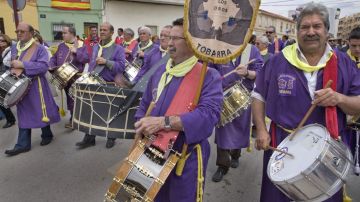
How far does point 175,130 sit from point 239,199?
77.3 inches

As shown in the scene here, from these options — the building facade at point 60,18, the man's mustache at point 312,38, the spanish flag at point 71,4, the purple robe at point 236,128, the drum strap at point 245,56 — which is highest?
the spanish flag at point 71,4

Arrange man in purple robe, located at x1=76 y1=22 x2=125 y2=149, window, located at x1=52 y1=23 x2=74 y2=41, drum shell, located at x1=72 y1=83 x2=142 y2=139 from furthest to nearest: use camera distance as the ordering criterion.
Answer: window, located at x1=52 y1=23 x2=74 y2=41
man in purple robe, located at x1=76 y1=22 x2=125 y2=149
drum shell, located at x1=72 y1=83 x2=142 y2=139

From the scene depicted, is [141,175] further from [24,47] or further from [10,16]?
[10,16]

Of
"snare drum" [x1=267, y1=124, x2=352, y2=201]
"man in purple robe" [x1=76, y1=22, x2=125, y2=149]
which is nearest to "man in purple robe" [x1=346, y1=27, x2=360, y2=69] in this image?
"snare drum" [x1=267, y1=124, x2=352, y2=201]

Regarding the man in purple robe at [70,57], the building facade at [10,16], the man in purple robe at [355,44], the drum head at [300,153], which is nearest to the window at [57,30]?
the building facade at [10,16]

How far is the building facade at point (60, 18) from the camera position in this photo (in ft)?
63.2

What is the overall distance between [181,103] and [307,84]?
2.88 feet

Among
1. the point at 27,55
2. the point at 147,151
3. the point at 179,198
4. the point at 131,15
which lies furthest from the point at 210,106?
the point at 131,15

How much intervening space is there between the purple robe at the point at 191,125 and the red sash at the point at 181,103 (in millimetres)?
49

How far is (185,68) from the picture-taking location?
2271mm

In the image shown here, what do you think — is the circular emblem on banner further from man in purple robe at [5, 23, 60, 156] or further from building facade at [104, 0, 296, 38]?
building facade at [104, 0, 296, 38]

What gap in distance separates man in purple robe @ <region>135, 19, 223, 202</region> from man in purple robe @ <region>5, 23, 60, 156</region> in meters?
3.02

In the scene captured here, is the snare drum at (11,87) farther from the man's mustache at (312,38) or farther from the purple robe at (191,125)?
the man's mustache at (312,38)

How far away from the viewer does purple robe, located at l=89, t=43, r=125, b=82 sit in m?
4.96
